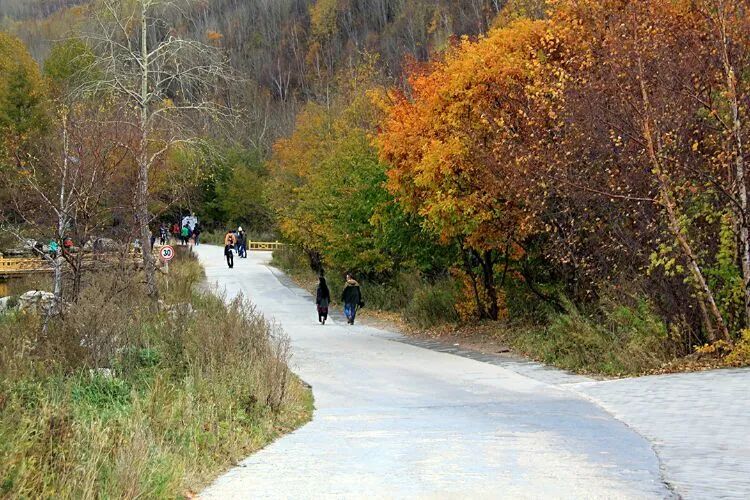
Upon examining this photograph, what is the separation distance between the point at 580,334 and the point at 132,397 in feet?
32.3

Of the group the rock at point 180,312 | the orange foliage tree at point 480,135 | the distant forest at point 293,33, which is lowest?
the rock at point 180,312

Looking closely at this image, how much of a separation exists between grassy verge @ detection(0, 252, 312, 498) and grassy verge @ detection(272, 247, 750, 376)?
5.66 meters

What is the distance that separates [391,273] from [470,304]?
37.3 feet

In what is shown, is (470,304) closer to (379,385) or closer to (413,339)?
(413,339)

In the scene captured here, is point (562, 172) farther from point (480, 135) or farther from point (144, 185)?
point (144, 185)

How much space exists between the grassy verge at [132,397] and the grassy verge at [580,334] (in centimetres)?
566

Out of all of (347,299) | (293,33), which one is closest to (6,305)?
(347,299)

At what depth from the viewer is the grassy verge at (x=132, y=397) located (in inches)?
259

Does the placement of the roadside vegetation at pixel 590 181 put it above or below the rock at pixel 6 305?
above

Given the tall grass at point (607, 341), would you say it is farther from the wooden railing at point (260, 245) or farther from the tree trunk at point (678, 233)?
the wooden railing at point (260, 245)

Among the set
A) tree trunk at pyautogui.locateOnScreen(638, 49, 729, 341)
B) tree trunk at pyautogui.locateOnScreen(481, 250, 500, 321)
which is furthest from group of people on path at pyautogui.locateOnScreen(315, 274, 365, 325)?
tree trunk at pyautogui.locateOnScreen(638, 49, 729, 341)

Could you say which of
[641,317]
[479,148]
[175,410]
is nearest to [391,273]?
Answer: [479,148]

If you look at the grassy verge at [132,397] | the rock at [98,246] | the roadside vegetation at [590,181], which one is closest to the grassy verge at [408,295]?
the roadside vegetation at [590,181]

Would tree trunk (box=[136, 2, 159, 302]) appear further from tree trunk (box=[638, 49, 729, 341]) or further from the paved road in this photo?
tree trunk (box=[638, 49, 729, 341])
